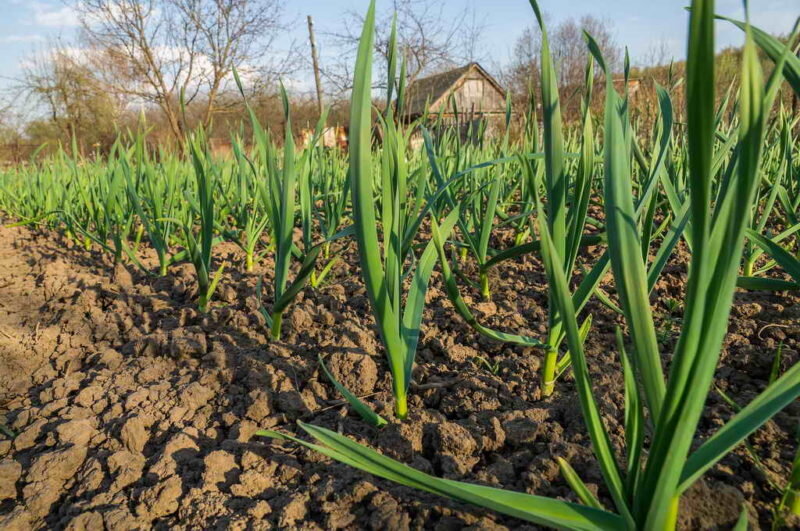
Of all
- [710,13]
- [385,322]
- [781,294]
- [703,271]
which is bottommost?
[781,294]

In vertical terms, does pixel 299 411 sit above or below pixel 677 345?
below

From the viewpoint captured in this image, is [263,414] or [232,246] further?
[232,246]

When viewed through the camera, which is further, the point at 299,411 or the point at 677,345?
the point at 299,411

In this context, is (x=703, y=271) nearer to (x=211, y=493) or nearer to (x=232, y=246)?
(x=211, y=493)

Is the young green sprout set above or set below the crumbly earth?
above

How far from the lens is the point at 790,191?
1.70m

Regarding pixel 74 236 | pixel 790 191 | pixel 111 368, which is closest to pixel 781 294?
pixel 790 191

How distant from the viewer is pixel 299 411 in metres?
1.04

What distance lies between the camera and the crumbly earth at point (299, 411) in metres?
0.77

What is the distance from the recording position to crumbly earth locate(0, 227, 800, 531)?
77cm

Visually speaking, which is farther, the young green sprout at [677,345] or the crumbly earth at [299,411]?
the crumbly earth at [299,411]

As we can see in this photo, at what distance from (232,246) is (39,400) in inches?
49.1

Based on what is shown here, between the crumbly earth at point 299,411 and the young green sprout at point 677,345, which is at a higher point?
the young green sprout at point 677,345

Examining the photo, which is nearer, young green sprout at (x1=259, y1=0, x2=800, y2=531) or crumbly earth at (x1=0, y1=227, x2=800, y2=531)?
young green sprout at (x1=259, y1=0, x2=800, y2=531)
